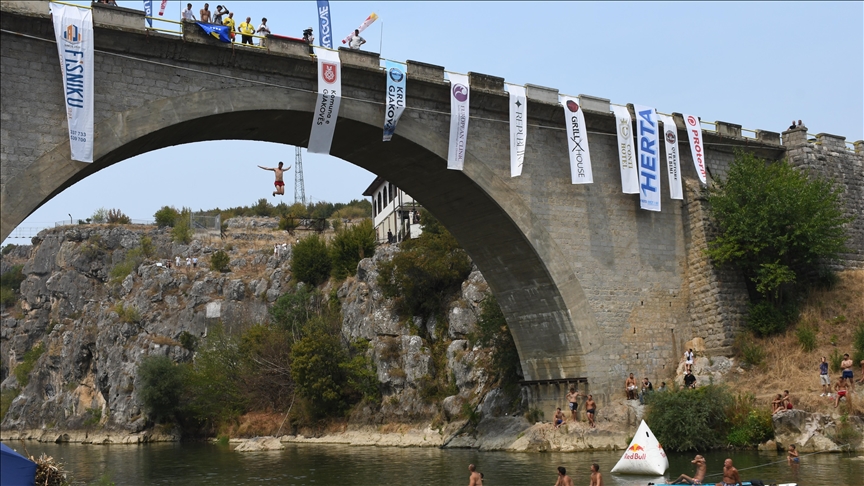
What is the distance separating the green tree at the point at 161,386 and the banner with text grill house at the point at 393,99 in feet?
116

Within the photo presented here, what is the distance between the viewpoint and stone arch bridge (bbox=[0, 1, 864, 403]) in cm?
1950

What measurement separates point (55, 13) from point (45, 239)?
7177cm


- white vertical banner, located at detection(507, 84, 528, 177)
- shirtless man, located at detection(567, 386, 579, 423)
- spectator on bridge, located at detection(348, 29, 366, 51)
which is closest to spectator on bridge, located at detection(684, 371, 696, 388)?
shirtless man, located at detection(567, 386, 579, 423)

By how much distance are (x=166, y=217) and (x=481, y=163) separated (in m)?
71.5

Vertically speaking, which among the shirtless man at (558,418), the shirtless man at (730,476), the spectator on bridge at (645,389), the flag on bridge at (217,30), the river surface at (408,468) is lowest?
the river surface at (408,468)

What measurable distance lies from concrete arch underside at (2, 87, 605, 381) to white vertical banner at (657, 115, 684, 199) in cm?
536

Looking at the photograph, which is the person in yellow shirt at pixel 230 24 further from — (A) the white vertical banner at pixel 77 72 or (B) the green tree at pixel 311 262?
(B) the green tree at pixel 311 262

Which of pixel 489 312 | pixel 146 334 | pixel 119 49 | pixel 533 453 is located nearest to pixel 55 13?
pixel 119 49

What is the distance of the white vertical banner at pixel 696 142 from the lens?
2988 cm

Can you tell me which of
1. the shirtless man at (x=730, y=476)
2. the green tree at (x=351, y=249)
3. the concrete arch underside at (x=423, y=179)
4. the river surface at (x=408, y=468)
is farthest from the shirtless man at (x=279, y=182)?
the green tree at (x=351, y=249)

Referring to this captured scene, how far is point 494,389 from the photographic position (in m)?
34.3

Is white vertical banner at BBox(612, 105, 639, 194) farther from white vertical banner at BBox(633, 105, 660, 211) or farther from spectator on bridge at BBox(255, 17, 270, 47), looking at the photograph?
spectator on bridge at BBox(255, 17, 270, 47)

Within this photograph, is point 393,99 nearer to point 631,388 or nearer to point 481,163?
point 481,163

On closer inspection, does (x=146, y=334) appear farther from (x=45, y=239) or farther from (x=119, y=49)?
(x=119, y=49)
